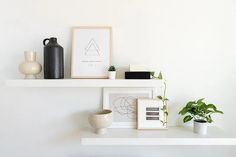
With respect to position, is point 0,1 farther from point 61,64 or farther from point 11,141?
point 11,141

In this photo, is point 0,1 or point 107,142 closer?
point 107,142

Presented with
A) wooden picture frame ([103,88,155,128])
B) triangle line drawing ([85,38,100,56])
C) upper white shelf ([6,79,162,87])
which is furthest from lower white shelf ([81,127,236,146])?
triangle line drawing ([85,38,100,56])

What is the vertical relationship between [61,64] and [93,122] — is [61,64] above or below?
above

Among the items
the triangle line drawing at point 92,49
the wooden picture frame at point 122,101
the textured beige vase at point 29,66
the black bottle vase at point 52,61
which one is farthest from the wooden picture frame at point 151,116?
the textured beige vase at point 29,66

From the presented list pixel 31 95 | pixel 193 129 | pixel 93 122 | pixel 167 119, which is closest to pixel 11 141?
pixel 31 95

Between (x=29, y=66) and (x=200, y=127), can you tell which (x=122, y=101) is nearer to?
(x=200, y=127)

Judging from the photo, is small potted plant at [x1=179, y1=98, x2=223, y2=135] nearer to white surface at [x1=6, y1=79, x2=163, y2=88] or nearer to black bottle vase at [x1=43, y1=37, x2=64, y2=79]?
white surface at [x1=6, y1=79, x2=163, y2=88]

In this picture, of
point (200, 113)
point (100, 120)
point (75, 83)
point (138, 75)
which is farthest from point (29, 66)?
point (200, 113)

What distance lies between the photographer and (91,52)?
1211mm

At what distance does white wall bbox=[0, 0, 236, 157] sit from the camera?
1.24 meters

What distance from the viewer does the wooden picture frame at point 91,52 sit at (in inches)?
47.1

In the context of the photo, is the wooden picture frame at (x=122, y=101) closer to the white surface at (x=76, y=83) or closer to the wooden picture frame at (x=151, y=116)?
the wooden picture frame at (x=151, y=116)

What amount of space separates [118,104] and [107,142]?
284 mm

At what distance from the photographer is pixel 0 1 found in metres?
1.24
